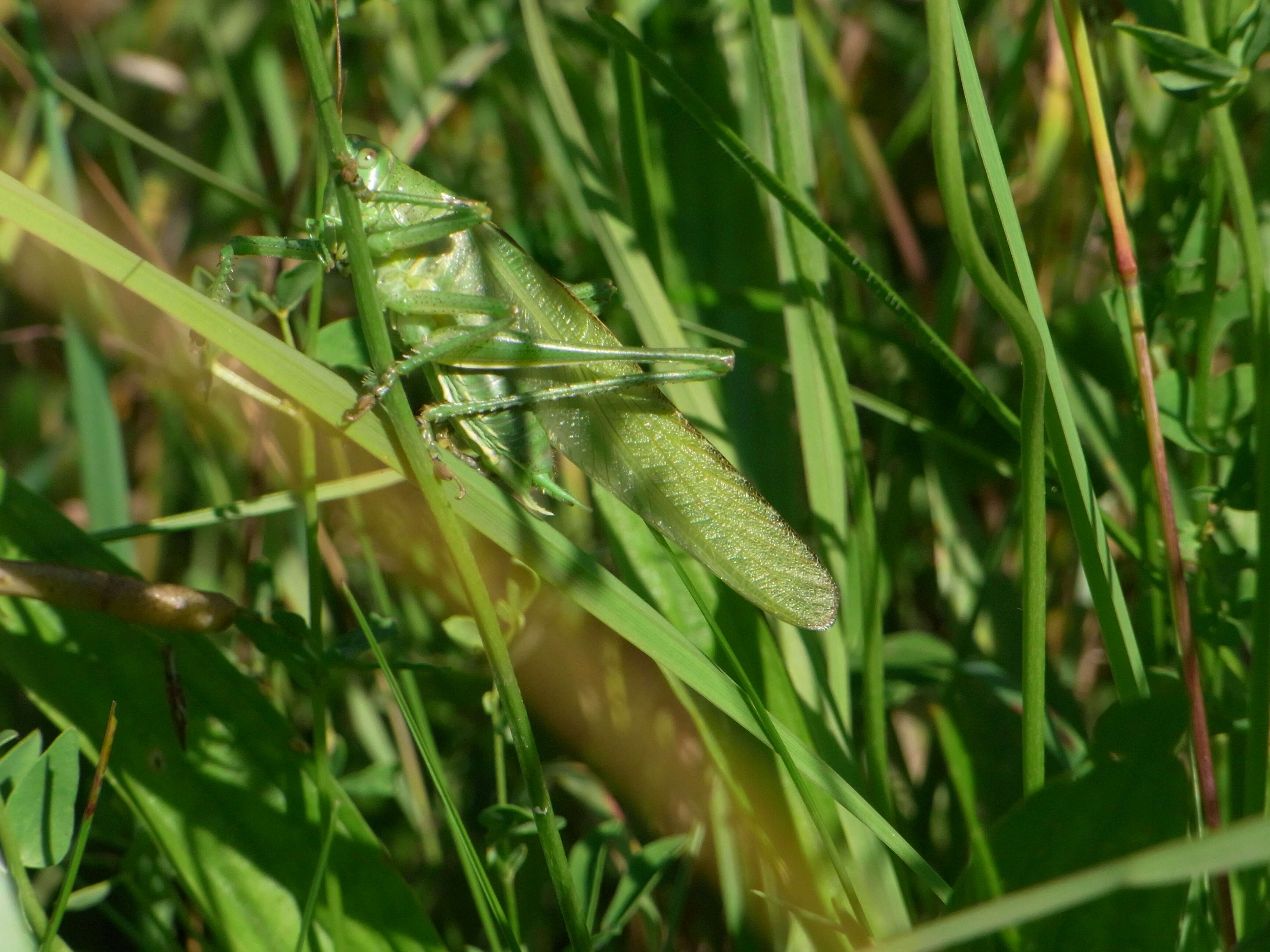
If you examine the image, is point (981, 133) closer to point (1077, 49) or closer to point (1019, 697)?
point (1077, 49)

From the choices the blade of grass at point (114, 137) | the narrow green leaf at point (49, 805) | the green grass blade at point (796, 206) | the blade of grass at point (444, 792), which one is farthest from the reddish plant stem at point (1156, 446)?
the blade of grass at point (114, 137)

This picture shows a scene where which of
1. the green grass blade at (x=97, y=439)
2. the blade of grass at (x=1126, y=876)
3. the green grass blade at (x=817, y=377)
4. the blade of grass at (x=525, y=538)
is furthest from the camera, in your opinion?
the green grass blade at (x=97, y=439)

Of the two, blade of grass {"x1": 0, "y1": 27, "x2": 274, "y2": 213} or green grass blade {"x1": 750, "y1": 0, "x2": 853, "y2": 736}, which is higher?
blade of grass {"x1": 0, "y1": 27, "x2": 274, "y2": 213}

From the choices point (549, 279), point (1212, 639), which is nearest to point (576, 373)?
point (549, 279)

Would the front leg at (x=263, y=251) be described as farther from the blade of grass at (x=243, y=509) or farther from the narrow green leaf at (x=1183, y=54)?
the narrow green leaf at (x=1183, y=54)

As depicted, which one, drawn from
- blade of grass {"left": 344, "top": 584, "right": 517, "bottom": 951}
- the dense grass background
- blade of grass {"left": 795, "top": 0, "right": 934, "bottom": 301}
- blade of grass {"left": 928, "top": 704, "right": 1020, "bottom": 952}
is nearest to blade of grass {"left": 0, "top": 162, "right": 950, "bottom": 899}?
the dense grass background

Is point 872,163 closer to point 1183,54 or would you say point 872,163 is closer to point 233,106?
point 1183,54

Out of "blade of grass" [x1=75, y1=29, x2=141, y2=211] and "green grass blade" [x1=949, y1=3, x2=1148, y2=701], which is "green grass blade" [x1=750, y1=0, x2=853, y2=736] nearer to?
"green grass blade" [x1=949, y1=3, x2=1148, y2=701]
